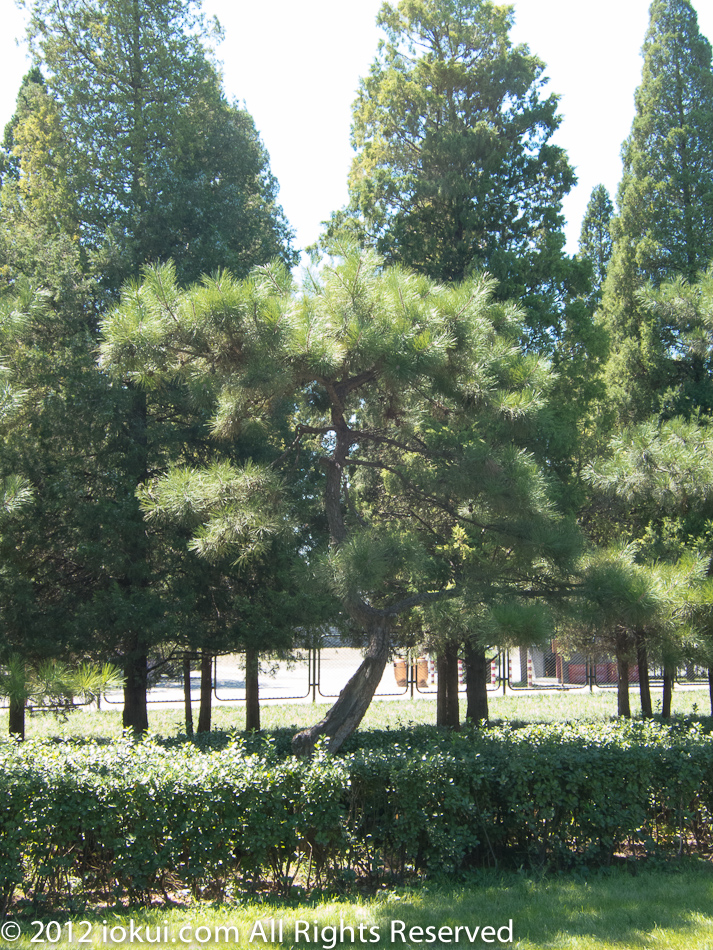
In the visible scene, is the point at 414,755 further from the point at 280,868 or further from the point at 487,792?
the point at 280,868

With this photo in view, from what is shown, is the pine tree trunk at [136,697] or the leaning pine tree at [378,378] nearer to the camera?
the leaning pine tree at [378,378]

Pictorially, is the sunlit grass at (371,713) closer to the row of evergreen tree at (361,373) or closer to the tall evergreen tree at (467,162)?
the row of evergreen tree at (361,373)

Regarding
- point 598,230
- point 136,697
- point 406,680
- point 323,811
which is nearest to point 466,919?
point 323,811

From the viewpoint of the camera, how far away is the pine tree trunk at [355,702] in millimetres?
5910

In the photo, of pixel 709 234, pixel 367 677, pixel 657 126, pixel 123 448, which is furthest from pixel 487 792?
pixel 657 126

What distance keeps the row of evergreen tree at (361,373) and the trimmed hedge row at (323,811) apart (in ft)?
2.54

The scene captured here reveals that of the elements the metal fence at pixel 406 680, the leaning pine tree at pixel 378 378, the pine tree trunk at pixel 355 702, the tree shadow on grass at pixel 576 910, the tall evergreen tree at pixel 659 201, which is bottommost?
the metal fence at pixel 406 680

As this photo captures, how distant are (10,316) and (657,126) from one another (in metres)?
10.8

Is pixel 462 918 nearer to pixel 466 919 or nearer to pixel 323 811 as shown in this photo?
pixel 466 919

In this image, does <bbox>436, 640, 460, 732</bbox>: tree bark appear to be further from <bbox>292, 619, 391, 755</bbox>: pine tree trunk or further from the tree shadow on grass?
the tree shadow on grass

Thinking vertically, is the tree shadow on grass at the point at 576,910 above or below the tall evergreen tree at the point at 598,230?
below

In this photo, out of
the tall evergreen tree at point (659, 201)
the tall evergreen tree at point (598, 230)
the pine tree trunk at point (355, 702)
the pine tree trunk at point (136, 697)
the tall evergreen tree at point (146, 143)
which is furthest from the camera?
the tall evergreen tree at point (598, 230)

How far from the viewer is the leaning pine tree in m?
5.23

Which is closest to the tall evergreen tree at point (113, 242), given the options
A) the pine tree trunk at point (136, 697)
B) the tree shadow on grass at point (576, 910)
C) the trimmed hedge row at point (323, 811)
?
the pine tree trunk at point (136, 697)
